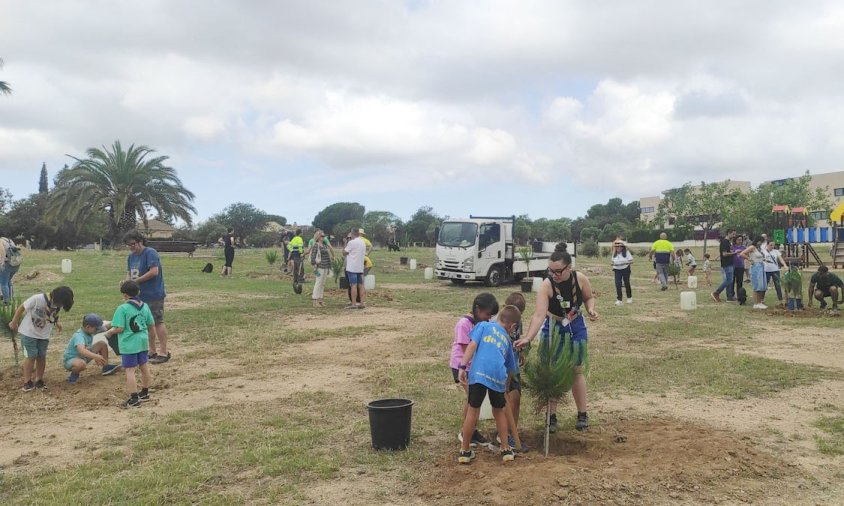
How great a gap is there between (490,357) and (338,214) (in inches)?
4039

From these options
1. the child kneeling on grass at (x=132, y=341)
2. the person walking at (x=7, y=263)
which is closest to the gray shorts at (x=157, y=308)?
the child kneeling on grass at (x=132, y=341)

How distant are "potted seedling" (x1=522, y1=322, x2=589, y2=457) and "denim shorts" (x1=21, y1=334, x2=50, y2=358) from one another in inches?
206

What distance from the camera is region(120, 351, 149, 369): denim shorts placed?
640 centimetres

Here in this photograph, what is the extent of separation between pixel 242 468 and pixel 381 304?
10356mm

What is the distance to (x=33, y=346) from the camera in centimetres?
687

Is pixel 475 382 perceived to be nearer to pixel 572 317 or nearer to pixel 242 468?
pixel 572 317

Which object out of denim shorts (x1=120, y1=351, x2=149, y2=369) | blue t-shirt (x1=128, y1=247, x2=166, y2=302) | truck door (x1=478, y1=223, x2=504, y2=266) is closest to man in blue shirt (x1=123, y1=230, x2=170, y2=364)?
blue t-shirt (x1=128, y1=247, x2=166, y2=302)

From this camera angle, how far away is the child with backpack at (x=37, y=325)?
6.84 metres

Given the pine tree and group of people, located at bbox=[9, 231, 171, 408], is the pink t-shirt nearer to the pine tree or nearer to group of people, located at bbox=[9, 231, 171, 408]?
group of people, located at bbox=[9, 231, 171, 408]

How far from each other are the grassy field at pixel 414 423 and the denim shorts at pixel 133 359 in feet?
1.44

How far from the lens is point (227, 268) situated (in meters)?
21.9

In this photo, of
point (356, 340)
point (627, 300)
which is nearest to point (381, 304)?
point (356, 340)

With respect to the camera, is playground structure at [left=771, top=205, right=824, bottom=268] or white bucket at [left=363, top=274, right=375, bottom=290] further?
playground structure at [left=771, top=205, right=824, bottom=268]

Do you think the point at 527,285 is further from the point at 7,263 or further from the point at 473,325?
the point at 473,325
